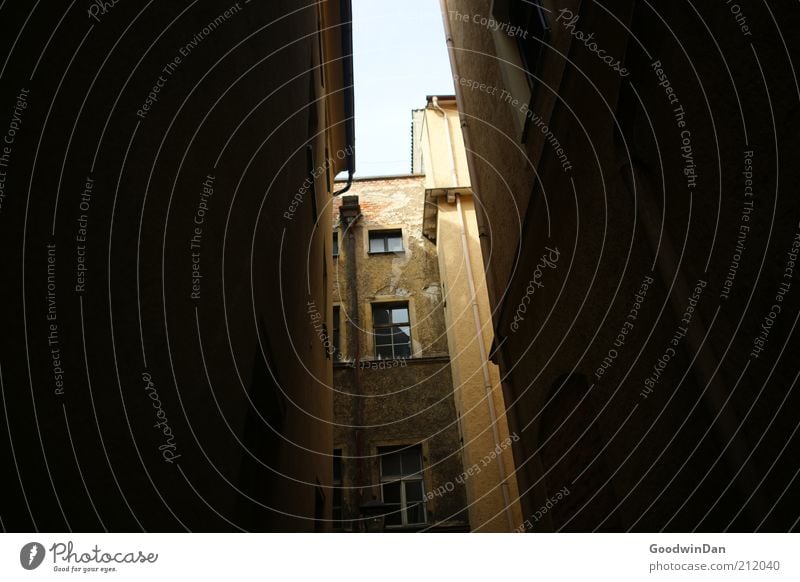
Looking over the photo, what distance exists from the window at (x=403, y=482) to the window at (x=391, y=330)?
2.26 m

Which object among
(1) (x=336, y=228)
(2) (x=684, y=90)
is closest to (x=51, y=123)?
(2) (x=684, y=90)

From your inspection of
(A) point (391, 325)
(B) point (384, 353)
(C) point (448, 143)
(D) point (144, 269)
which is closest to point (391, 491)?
(B) point (384, 353)

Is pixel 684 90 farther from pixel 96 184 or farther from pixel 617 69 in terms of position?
pixel 96 184

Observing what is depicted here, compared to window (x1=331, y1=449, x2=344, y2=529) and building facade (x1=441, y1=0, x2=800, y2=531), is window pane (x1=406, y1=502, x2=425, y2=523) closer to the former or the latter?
window (x1=331, y1=449, x2=344, y2=529)

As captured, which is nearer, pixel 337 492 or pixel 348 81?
pixel 348 81

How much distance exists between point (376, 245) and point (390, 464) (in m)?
5.90

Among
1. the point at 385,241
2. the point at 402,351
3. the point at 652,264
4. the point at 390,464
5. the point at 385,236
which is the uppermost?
the point at 385,236

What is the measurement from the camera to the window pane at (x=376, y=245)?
50.3 feet

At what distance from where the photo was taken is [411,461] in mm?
12055

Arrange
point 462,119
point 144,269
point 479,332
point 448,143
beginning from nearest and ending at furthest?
1. point 144,269
2. point 462,119
3. point 479,332
4. point 448,143

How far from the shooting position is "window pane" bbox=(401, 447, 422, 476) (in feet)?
39.1

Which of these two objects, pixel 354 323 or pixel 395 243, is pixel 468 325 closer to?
pixel 354 323

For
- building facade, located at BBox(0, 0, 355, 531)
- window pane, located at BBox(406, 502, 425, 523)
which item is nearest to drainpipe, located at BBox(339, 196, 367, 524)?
window pane, located at BBox(406, 502, 425, 523)

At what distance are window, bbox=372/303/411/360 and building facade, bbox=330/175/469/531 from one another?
0.02 meters
